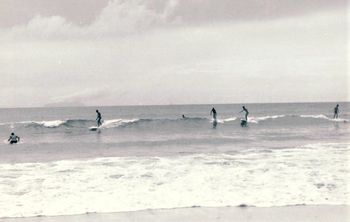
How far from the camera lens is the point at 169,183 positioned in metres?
14.0

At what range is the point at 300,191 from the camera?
41.9 ft

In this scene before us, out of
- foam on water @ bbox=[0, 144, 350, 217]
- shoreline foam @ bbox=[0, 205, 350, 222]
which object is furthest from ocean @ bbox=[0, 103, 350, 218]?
shoreline foam @ bbox=[0, 205, 350, 222]

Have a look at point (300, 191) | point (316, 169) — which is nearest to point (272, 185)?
point (300, 191)

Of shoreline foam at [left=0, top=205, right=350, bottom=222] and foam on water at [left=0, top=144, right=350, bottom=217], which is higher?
foam on water at [left=0, top=144, right=350, bottom=217]

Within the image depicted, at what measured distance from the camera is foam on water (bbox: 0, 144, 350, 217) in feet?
38.3

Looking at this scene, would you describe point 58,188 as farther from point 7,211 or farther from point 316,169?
point 316,169

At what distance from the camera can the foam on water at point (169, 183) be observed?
11680mm

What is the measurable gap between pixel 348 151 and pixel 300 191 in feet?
32.1

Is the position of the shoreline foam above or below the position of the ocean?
below

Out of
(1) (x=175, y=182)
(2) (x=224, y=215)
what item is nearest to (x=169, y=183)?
(1) (x=175, y=182)

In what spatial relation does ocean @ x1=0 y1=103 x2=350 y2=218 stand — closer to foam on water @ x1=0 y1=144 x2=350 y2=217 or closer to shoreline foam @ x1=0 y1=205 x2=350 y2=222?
foam on water @ x1=0 y1=144 x2=350 y2=217

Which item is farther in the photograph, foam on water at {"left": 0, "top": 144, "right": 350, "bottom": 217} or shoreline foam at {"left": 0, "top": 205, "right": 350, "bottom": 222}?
foam on water at {"left": 0, "top": 144, "right": 350, "bottom": 217}

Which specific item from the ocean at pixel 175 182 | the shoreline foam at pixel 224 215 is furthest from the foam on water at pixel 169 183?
the shoreline foam at pixel 224 215

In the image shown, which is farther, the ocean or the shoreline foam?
the ocean
